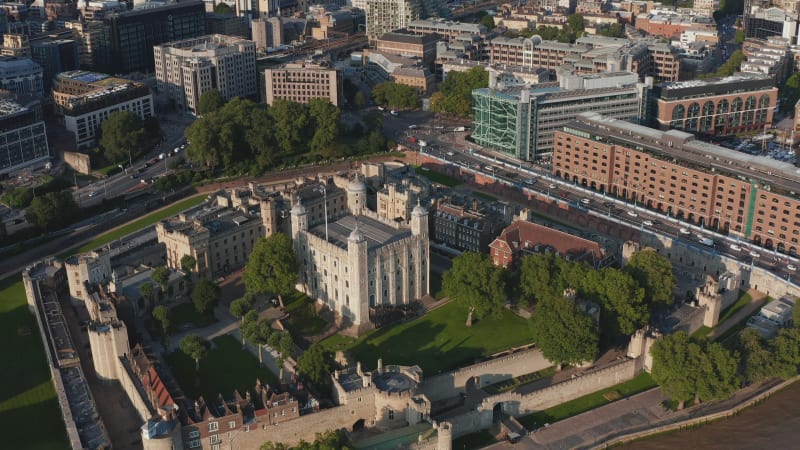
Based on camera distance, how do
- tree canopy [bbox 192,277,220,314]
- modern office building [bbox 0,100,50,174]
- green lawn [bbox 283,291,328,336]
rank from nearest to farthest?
tree canopy [bbox 192,277,220,314] < green lawn [bbox 283,291,328,336] < modern office building [bbox 0,100,50,174]

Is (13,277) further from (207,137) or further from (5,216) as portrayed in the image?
(207,137)

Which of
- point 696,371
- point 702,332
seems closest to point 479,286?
point 696,371

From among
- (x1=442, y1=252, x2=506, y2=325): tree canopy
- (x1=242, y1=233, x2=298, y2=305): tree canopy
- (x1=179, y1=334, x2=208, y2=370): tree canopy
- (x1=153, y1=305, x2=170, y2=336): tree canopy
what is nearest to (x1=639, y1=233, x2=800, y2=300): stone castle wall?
(x1=442, y1=252, x2=506, y2=325): tree canopy

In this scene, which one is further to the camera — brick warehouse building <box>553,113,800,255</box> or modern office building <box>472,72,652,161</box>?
modern office building <box>472,72,652,161</box>

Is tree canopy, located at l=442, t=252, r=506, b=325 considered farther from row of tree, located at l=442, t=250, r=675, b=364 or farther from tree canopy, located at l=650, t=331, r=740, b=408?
tree canopy, located at l=650, t=331, r=740, b=408

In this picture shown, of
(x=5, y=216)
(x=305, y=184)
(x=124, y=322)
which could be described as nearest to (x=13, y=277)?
(x=5, y=216)

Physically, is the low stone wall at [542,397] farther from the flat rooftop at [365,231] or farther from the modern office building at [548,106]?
the modern office building at [548,106]
